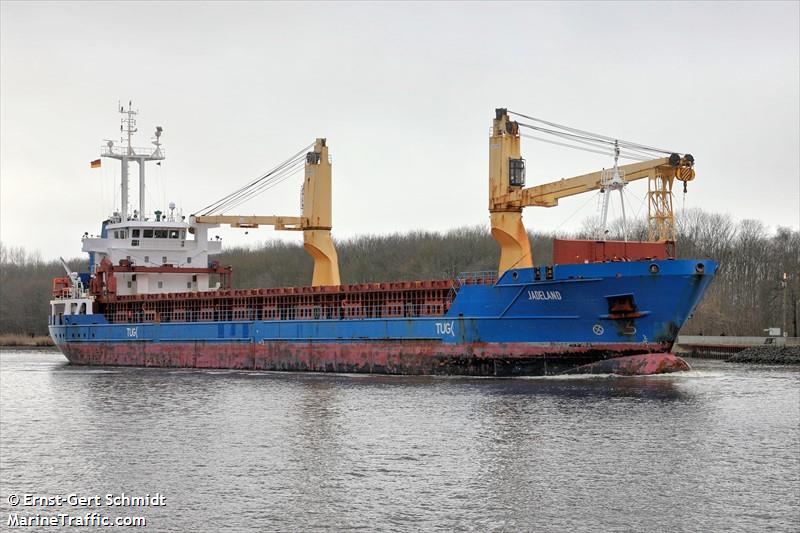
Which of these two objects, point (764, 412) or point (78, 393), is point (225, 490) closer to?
point (764, 412)

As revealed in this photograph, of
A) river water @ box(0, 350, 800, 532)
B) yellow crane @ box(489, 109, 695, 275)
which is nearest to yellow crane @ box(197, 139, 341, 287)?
yellow crane @ box(489, 109, 695, 275)

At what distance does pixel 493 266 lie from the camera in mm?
60812

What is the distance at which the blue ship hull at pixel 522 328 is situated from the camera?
82.3 feet

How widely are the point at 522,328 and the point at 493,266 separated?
113ft

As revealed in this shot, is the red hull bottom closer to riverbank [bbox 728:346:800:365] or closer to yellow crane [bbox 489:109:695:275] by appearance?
yellow crane [bbox 489:109:695:275]

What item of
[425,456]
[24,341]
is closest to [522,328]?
[425,456]

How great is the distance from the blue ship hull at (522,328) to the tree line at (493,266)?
67.2ft

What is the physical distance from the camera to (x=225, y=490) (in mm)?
13984

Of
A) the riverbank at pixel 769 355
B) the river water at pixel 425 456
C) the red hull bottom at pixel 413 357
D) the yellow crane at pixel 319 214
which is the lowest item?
the river water at pixel 425 456

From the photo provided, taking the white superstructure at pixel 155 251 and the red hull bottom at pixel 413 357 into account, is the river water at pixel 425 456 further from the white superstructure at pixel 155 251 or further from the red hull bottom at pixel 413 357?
the white superstructure at pixel 155 251

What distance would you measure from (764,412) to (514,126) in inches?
477

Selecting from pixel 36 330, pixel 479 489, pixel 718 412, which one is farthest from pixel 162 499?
pixel 36 330

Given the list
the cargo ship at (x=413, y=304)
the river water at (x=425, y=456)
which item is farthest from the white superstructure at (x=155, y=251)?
the river water at (x=425, y=456)

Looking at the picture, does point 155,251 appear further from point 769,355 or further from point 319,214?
point 769,355
